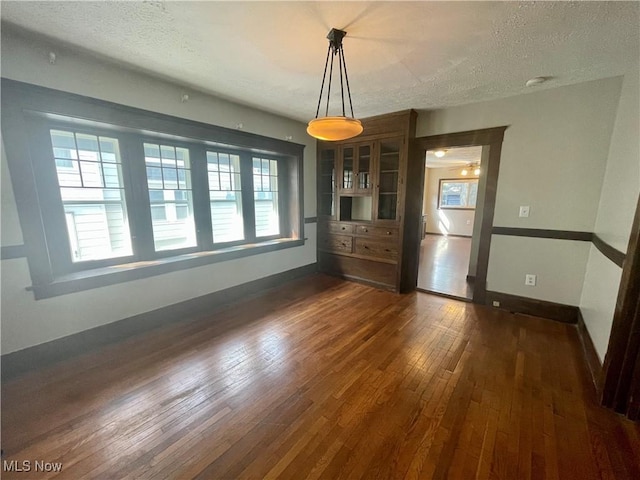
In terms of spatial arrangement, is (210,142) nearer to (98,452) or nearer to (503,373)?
(98,452)

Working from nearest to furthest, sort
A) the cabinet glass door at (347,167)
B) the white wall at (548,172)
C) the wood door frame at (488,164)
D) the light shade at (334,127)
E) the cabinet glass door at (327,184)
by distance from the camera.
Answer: the light shade at (334,127) → the white wall at (548,172) → the wood door frame at (488,164) → the cabinet glass door at (347,167) → the cabinet glass door at (327,184)

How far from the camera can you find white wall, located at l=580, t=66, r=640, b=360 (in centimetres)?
186

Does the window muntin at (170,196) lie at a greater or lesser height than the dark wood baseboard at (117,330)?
greater

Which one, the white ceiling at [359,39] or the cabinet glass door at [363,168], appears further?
the cabinet glass door at [363,168]

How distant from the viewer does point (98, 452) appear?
4.47ft

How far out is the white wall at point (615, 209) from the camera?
1.86m

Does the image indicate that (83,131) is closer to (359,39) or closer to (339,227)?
(359,39)

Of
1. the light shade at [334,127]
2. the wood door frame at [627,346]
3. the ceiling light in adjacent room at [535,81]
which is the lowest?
the wood door frame at [627,346]

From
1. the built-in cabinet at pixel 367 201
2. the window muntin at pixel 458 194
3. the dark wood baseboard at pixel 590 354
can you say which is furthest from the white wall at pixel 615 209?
the window muntin at pixel 458 194

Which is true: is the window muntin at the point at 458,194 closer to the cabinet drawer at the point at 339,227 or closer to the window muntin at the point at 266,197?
the cabinet drawer at the point at 339,227

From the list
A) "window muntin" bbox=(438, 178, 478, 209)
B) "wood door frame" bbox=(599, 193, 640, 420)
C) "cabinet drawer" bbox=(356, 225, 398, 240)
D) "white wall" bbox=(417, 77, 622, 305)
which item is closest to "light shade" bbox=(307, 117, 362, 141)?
"wood door frame" bbox=(599, 193, 640, 420)

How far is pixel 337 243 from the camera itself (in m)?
4.28

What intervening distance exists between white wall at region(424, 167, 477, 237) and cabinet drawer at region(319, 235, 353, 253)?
21.5 feet

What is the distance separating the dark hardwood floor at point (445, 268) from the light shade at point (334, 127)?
2.84m
